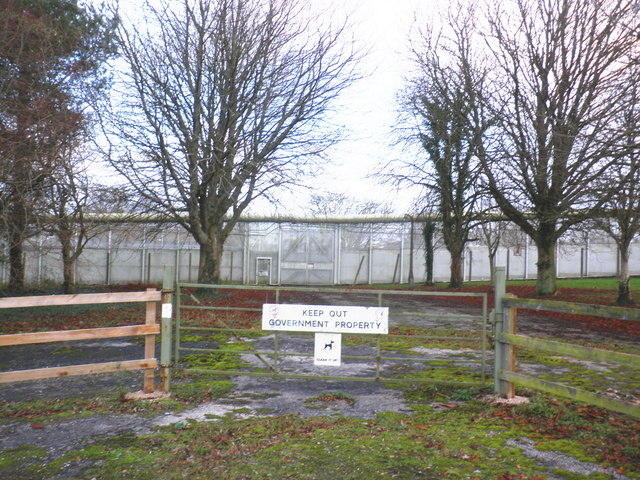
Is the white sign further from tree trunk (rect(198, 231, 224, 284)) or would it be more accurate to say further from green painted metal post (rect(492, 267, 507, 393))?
tree trunk (rect(198, 231, 224, 284))

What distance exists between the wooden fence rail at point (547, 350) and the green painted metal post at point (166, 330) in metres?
3.88

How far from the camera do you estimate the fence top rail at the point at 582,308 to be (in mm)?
4379

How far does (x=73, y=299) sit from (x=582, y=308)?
5434mm

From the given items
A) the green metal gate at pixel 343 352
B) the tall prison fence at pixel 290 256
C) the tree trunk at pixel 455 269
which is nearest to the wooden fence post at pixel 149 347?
the green metal gate at pixel 343 352

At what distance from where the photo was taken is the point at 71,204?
55.5 feet

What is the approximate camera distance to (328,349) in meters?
6.56

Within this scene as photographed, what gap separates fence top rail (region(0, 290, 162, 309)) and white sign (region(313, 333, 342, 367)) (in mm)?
2078

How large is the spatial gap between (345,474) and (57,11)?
57.5 ft

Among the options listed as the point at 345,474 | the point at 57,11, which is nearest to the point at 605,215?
Answer: the point at 345,474

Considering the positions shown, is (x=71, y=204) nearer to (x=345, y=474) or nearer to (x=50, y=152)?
(x=50, y=152)

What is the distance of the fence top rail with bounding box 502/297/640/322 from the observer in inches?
172

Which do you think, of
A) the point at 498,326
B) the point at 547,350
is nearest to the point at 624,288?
the point at 498,326

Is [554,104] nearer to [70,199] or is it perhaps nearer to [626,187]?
[626,187]

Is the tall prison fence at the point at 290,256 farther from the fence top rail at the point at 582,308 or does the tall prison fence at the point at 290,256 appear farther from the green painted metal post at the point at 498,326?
the fence top rail at the point at 582,308
